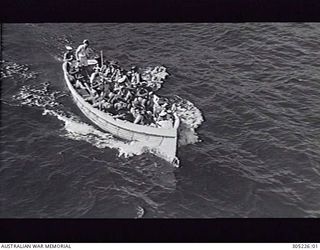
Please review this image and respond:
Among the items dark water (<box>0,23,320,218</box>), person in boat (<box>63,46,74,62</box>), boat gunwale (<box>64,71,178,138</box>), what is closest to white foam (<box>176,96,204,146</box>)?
dark water (<box>0,23,320,218</box>)

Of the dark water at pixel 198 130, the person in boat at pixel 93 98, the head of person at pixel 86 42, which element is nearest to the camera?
the dark water at pixel 198 130

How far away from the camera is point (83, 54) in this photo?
19.5 metres

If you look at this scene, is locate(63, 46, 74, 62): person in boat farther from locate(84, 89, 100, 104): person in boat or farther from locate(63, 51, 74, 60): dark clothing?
locate(84, 89, 100, 104): person in boat

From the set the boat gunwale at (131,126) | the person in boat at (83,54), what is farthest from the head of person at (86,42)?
the boat gunwale at (131,126)

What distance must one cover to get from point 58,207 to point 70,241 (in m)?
1.23

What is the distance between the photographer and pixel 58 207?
54.7 ft

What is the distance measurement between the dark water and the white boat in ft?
0.93

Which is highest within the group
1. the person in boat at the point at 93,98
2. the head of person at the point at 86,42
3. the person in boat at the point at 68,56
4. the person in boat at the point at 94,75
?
the head of person at the point at 86,42

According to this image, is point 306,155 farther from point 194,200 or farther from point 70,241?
point 70,241

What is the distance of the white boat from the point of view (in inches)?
696

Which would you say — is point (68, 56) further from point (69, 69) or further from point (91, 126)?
point (91, 126)

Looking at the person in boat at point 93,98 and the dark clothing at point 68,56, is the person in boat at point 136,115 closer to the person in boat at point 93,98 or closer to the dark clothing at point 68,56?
the person in boat at point 93,98

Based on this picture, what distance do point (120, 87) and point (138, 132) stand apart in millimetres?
2275

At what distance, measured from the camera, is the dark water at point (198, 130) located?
16.8 meters
